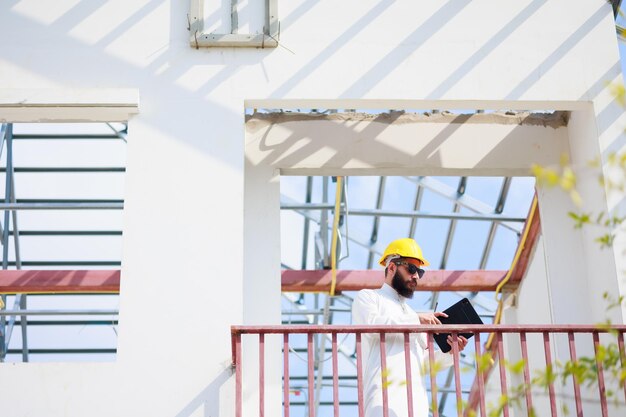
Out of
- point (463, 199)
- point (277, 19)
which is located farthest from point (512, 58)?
point (463, 199)

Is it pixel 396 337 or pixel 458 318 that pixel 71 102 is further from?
pixel 458 318

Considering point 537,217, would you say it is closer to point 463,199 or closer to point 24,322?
point 463,199

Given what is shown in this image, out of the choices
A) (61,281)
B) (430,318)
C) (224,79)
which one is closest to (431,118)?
(224,79)

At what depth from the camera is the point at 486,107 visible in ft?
25.8

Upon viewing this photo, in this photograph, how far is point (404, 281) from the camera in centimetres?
736

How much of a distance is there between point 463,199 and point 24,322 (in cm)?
725

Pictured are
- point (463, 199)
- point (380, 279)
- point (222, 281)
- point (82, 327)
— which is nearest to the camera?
point (222, 281)

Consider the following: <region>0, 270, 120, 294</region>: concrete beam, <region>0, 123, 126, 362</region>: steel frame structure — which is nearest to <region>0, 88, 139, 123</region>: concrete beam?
<region>0, 270, 120, 294</region>: concrete beam

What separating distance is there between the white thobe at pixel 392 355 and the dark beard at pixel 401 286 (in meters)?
0.03

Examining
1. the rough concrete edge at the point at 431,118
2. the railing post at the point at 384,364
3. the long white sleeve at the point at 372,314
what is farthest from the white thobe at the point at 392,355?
the rough concrete edge at the point at 431,118

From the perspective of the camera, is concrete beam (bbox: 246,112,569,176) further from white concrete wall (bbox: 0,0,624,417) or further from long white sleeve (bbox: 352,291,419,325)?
long white sleeve (bbox: 352,291,419,325)

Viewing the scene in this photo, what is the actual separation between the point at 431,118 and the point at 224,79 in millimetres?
2209

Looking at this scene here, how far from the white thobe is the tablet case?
0.29 ft

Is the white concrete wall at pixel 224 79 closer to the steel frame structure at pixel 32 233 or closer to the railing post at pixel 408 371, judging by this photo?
the railing post at pixel 408 371
